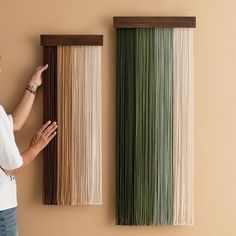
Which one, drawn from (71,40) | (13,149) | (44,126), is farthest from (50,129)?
(71,40)

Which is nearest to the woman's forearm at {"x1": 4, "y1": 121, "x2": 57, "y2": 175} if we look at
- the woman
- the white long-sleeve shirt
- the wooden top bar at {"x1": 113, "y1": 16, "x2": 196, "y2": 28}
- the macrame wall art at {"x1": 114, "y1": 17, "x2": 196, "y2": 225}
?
the woman

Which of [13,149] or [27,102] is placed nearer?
[13,149]

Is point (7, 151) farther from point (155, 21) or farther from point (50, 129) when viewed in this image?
point (155, 21)

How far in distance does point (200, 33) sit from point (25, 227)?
1177 millimetres

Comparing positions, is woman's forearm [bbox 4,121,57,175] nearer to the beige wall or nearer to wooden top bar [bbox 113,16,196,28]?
the beige wall

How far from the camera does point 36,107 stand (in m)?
2.17

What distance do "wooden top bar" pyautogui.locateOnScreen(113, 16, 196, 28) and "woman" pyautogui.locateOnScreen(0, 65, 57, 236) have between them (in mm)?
387

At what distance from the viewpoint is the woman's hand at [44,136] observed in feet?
6.77

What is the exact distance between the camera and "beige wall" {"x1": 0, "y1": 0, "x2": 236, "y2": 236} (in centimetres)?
215

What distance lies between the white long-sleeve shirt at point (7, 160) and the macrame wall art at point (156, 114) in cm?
49

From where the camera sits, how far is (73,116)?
2121 mm

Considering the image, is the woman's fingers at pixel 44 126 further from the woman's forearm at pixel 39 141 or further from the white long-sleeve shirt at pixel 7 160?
the white long-sleeve shirt at pixel 7 160

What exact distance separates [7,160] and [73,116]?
404 millimetres

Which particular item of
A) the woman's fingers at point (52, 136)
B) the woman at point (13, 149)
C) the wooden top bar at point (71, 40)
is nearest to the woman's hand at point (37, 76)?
the woman at point (13, 149)
